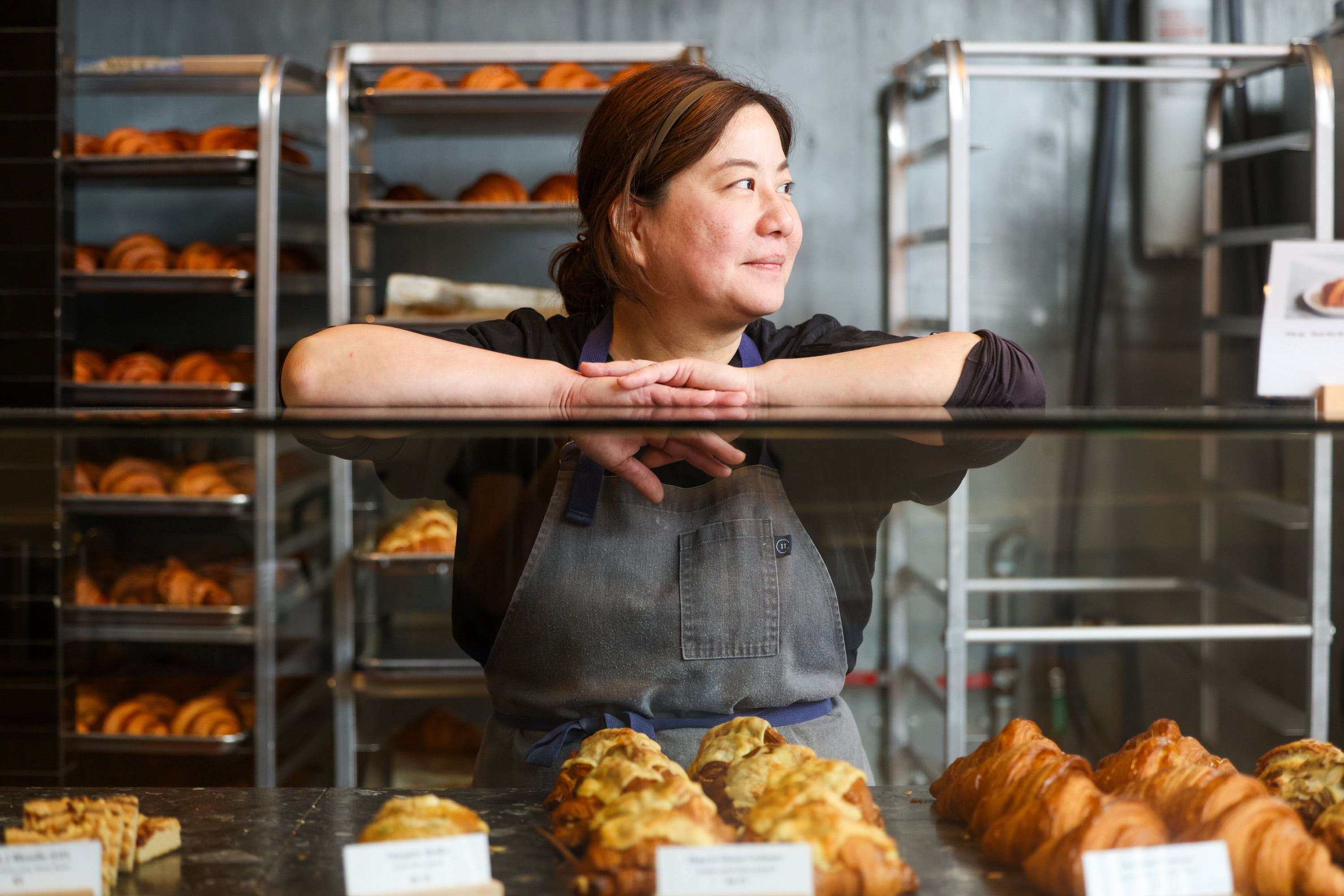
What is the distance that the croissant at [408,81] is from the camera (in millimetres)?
2895

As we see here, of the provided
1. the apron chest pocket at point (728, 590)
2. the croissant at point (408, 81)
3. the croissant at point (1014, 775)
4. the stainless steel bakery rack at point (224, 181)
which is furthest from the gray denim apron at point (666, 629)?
the croissant at point (408, 81)

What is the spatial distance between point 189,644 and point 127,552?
0.35 m

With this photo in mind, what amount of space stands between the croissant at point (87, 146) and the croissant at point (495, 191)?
0.99 m

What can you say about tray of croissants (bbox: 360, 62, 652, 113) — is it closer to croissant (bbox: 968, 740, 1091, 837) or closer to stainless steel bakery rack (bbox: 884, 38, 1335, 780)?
stainless steel bakery rack (bbox: 884, 38, 1335, 780)

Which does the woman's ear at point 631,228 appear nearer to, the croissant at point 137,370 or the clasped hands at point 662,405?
the clasped hands at point 662,405

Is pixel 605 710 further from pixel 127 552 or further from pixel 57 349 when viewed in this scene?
pixel 57 349

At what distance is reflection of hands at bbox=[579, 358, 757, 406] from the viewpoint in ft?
3.02

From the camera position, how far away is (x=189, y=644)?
87 centimetres

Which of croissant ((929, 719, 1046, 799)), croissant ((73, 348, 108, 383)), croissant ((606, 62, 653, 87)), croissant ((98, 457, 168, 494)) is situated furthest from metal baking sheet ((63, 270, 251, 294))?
croissant ((929, 719, 1046, 799))

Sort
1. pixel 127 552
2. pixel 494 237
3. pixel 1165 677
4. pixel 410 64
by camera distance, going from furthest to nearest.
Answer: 1. pixel 494 237
2. pixel 410 64
3. pixel 127 552
4. pixel 1165 677

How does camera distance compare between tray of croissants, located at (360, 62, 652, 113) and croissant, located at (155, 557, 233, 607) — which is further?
tray of croissants, located at (360, 62, 652, 113)

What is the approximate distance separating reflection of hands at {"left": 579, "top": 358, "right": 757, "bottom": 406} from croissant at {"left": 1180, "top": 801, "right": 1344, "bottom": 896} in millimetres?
475

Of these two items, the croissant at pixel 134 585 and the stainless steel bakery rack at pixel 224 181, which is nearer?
the croissant at pixel 134 585

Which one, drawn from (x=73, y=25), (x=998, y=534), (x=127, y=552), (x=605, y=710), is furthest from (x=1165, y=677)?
(x=73, y=25)
